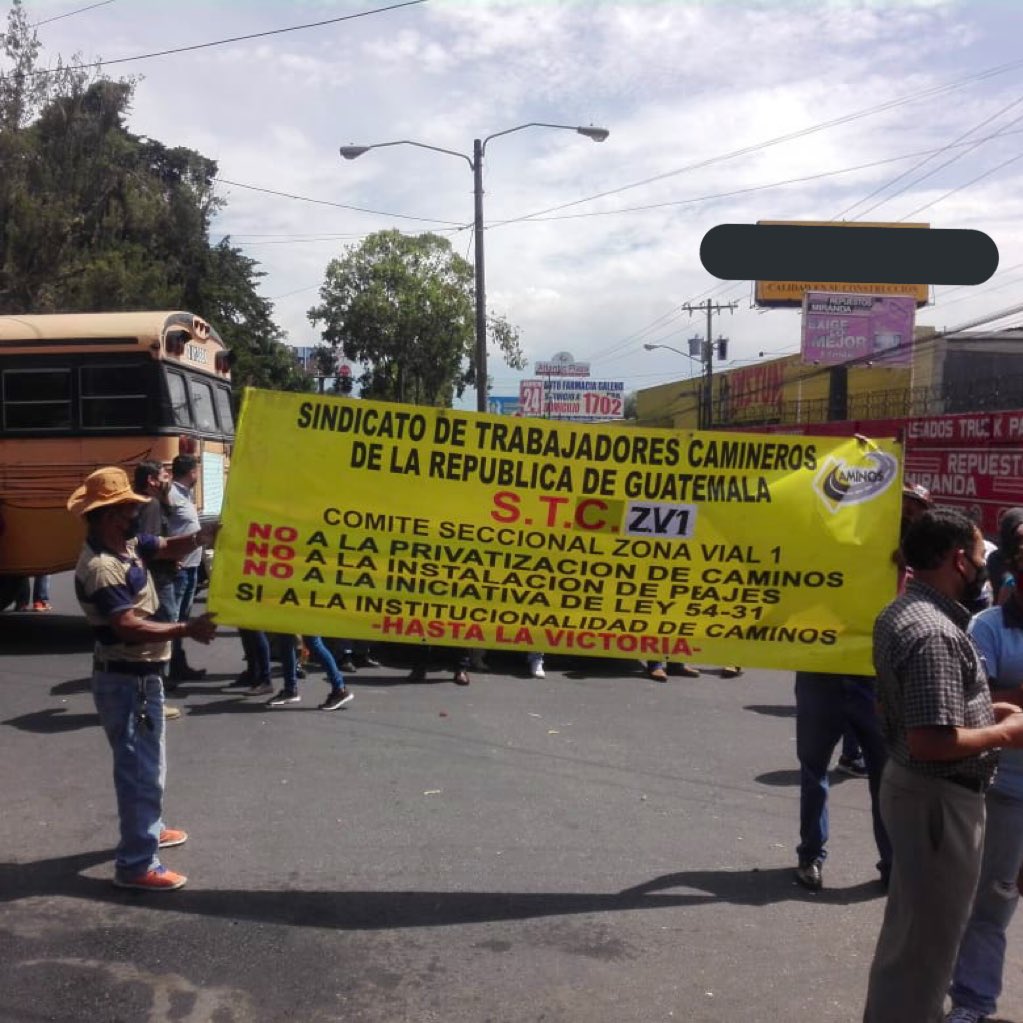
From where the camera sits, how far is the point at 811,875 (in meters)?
4.93

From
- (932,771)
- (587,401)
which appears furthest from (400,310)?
(932,771)

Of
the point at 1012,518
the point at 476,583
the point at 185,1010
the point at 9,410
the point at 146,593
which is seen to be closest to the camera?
the point at 185,1010

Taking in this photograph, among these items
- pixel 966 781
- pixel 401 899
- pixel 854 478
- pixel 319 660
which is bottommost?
pixel 401 899

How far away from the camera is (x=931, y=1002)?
123 inches

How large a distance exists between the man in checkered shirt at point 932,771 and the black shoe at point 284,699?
5783 mm

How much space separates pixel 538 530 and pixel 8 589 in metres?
8.91

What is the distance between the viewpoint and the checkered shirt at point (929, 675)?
9.89 ft

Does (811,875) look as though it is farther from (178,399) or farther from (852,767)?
(178,399)

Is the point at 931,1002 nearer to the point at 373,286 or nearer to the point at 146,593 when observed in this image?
the point at 146,593

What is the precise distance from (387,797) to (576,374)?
6233 centimetres

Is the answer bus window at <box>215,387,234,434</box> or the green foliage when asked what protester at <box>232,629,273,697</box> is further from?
the green foliage

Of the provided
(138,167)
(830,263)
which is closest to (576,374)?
(138,167)

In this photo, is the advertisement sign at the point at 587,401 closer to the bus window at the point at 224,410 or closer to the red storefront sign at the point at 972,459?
the red storefront sign at the point at 972,459

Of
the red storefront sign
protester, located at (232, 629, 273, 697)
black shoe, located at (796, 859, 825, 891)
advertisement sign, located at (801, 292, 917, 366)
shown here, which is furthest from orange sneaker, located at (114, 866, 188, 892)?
advertisement sign, located at (801, 292, 917, 366)
